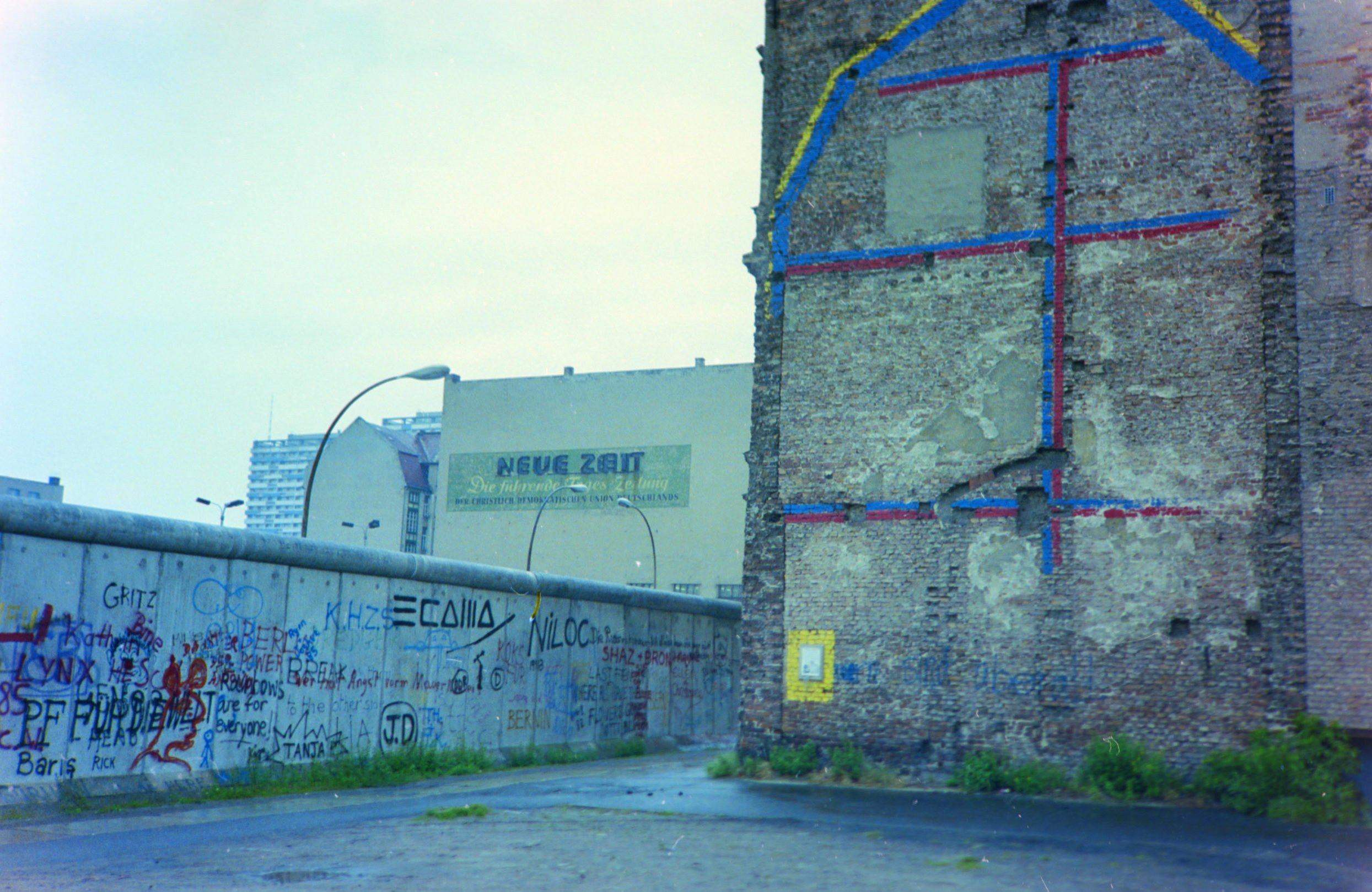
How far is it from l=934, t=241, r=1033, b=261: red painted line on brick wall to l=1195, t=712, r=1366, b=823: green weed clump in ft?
21.3

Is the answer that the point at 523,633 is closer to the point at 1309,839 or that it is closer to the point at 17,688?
the point at 17,688

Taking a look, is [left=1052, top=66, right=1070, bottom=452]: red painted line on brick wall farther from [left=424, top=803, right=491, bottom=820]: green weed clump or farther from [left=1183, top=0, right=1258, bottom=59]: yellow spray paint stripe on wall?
[left=424, top=803, right=491, bottom=820]: green weed clump

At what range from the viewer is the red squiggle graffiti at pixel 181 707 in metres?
12.9

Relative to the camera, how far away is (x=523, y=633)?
19406 millimetres

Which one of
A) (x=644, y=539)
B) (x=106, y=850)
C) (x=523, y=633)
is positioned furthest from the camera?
(x=644, y=539)

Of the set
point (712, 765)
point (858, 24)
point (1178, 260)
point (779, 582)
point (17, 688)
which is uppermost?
point (858, 24)

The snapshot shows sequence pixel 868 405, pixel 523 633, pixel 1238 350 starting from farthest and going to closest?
pixel 523 633 < pixel 868 405 < pixel 1238 350

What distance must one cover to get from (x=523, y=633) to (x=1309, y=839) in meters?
11.6

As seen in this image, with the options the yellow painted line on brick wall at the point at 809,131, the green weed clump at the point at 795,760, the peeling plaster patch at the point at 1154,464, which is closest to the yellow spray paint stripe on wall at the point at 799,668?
the green weed clump at the point at 795,760

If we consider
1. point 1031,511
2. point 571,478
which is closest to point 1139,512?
point 1031,511

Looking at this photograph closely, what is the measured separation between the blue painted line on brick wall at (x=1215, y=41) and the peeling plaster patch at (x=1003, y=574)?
638cm

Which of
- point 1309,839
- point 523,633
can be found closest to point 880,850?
point 1309,839

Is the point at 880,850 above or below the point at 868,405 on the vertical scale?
below

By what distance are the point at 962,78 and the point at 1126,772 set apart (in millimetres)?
9145
